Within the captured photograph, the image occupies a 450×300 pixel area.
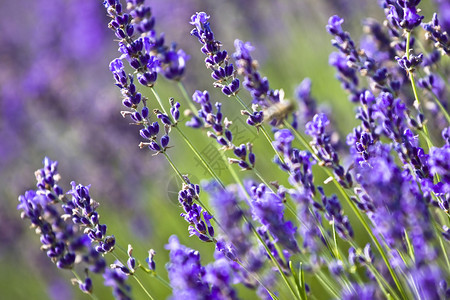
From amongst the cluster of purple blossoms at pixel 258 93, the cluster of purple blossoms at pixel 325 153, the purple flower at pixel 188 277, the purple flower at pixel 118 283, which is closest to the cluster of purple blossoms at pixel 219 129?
the cluster of purple blossoms at pixel 258 93

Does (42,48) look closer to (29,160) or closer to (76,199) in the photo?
(29,160)

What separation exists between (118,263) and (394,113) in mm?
1043

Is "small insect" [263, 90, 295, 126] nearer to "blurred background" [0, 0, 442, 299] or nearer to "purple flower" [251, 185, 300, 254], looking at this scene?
"purple flower" [251, 185, 300, 254]

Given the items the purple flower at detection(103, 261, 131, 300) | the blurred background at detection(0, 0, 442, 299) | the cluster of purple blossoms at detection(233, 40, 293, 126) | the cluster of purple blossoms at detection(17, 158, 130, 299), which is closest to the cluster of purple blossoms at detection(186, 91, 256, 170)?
the cluster of purple blossoms at detection(233, 40, 293, 126)

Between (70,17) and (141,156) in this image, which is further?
(70,17)

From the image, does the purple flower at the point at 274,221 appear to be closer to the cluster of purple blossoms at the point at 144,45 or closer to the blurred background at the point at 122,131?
the cluster of purple blossoms at the point at 144,45

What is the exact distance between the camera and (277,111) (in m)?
1.73

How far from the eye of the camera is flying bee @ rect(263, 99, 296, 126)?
172 cm

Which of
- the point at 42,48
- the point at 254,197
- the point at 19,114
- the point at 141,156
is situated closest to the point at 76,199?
the point at 254,197

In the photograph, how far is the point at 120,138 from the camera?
468 cm

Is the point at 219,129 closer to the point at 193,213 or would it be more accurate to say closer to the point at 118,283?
the point at 193,213

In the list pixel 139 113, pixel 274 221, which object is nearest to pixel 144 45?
pixel 139 113

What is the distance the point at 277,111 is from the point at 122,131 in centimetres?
311

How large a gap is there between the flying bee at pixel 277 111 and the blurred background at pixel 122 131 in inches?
51.2
